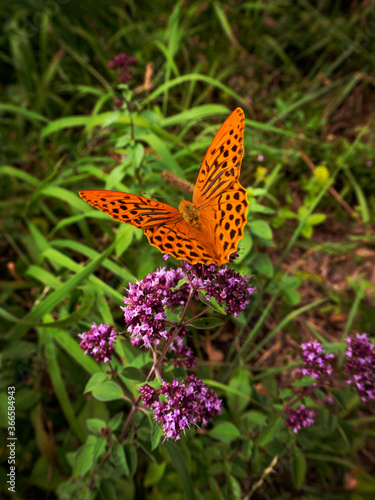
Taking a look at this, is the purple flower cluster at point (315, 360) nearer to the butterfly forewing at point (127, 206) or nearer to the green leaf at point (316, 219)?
the butterfly forewing at point (127, 206)

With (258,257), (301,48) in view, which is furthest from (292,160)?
(301,48)

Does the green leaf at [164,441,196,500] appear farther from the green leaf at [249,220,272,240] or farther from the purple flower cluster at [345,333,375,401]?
the green leaf at [249,220,272,240]

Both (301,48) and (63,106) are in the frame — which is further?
(301,48)

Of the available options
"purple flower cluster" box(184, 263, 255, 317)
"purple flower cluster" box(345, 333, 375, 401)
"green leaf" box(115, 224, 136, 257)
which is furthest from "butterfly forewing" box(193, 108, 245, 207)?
"purple flower cluster" box(345, 333, 375, 401)

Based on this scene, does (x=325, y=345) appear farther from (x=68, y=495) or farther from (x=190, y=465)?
(x=68, y=495)

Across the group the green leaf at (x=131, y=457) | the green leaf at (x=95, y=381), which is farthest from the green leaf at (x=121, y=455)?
the green leaf at (x=95, y=381)

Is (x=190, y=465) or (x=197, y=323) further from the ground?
(x=197, y=323)
